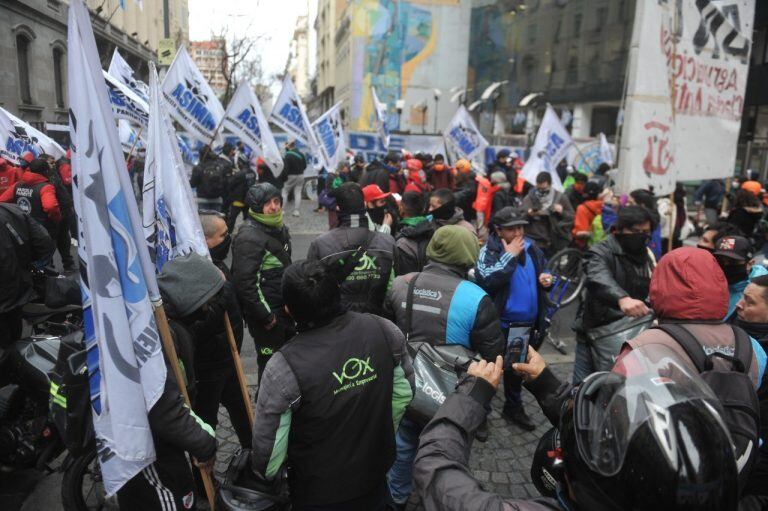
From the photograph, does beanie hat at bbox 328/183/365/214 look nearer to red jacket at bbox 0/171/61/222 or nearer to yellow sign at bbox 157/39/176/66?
yellow sign at bbox 157/39/176/66

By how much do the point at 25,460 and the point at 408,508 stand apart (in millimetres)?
2444

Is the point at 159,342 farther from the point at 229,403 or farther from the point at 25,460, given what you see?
the point at 25,460

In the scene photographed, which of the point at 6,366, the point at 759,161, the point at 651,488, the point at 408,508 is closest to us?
the point at 651,488

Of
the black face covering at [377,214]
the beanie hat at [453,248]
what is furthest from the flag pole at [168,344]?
the black face covering at [377,214]

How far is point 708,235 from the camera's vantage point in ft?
14.0

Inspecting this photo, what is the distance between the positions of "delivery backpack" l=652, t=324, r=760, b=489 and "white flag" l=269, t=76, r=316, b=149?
23.7ft

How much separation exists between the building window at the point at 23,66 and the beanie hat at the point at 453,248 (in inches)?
753

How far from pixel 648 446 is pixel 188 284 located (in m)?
1.96

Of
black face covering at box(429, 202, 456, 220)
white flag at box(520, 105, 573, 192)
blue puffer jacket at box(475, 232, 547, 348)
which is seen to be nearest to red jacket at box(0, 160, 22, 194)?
black face covering at box(429, 202, 456, 220)

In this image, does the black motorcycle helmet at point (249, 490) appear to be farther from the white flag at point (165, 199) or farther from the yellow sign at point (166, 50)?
the yellow sign at point (166, 50)

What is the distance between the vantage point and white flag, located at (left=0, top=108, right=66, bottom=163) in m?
7.31

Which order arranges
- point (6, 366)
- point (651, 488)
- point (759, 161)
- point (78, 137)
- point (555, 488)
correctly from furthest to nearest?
point (759, 161)
point (6, 366)
point (78, 137)
point (555, 488)
point (651, 488)

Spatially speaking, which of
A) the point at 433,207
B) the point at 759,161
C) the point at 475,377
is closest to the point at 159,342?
the point at 475,377

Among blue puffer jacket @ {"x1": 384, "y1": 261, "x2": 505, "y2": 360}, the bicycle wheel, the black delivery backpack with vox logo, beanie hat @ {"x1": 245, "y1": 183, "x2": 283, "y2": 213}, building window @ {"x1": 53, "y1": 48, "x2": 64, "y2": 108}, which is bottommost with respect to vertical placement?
the bicycle wheel
